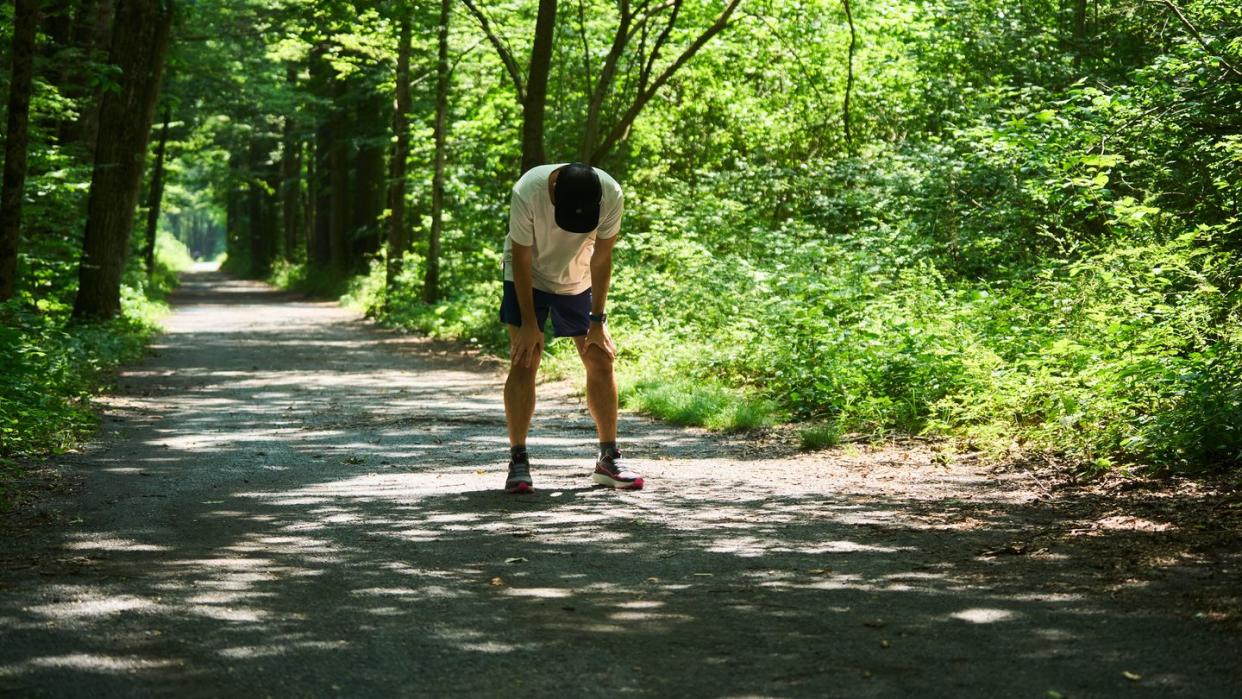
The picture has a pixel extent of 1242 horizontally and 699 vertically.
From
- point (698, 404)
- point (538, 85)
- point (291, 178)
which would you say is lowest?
point (698, 404)

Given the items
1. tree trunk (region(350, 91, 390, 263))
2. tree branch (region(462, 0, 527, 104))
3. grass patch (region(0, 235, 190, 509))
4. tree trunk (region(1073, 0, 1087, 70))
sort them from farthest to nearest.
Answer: tree trunk (region(350, 91, 390, 263)) → tree branch (region(462, 0, 527, 104)) → tree trunk (region(1073, 0, 1087, 70)) → grass patch (region(0, 235, 190, 509))

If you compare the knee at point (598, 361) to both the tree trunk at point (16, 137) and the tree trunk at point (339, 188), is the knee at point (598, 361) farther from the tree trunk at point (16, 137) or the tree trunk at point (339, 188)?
the tree trunk at point (339, 188)

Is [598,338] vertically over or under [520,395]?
over

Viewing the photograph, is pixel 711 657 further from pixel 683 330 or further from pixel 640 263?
pixel 640 263

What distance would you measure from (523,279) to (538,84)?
957 cm

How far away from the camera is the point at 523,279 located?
6992 mm

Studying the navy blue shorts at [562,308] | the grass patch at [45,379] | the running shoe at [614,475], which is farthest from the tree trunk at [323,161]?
the running shoe at [614,475]

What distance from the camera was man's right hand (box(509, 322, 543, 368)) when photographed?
7.11 meters

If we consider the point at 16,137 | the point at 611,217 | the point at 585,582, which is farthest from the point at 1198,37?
the point at 16,137

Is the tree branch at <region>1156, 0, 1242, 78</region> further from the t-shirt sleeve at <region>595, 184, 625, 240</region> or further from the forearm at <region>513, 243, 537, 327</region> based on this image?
the forearm at <region>513, 243, 537, 327</region>

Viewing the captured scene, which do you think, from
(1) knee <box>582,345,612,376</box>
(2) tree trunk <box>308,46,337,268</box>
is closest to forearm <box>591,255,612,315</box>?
(1) knee <box>582,345,612,376</box>

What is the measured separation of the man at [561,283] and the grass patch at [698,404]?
115 inches

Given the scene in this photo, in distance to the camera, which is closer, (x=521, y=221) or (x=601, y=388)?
(x=521, y=221)

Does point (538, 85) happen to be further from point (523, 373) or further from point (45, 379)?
point (523, 373)
